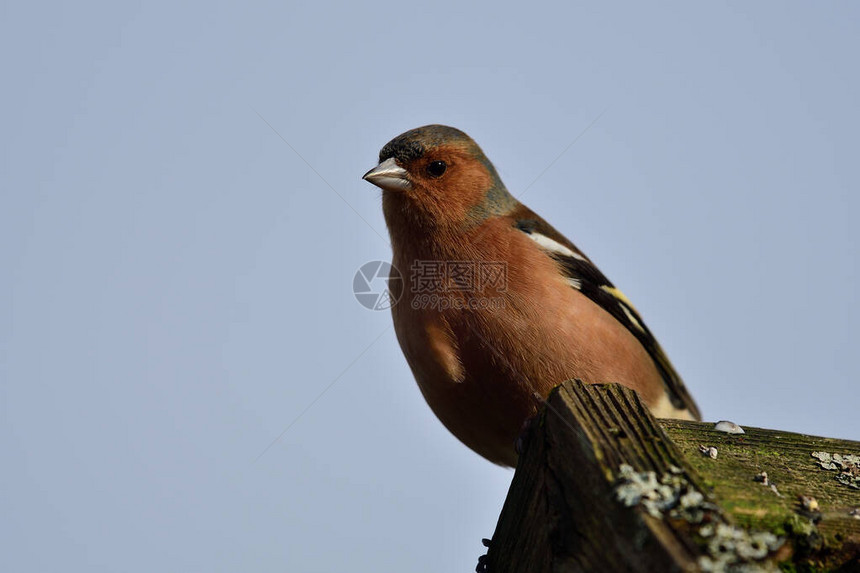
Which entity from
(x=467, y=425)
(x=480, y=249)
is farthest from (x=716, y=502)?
(x=480, y=249)

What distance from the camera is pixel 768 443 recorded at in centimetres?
334

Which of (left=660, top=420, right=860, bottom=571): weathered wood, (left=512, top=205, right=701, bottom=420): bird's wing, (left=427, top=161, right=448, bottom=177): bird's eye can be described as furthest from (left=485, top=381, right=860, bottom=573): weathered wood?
(left=427, top=161, right=448, bottom=177): bird's eye

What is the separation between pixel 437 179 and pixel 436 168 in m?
0.13

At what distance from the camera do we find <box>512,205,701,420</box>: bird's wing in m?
6.32

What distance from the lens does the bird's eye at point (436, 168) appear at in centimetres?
655

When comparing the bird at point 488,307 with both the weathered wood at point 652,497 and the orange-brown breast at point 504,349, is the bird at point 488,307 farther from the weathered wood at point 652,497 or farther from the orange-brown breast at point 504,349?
the weathered wood at point 652,497

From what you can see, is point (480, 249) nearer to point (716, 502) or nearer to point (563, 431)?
point (563, 431)

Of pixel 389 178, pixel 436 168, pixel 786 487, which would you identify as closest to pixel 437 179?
pixel 436 168

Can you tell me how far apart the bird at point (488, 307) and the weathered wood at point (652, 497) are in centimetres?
173

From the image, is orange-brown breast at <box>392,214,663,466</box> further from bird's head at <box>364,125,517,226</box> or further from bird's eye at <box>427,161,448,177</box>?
bird's eye at <box>427,161,448,177</box>

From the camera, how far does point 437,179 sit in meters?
6.49

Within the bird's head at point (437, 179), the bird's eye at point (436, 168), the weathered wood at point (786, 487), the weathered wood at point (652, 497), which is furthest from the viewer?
the bird's eye at point (436, 168)

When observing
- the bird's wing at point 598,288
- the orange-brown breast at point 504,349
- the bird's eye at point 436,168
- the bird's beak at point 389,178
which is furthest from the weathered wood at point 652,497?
the bird's eye at point 436,168

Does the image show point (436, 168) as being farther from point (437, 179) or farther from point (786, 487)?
point (786, 487)
